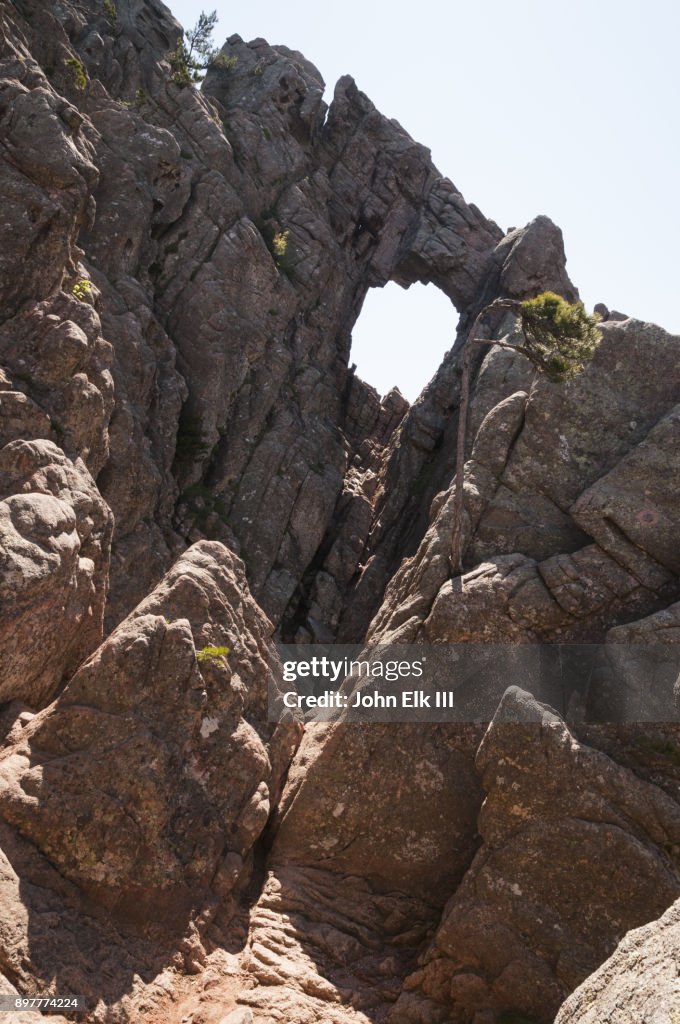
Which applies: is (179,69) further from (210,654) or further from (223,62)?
(210,654)

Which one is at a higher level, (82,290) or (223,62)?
(223,62)

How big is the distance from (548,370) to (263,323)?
1010 inches

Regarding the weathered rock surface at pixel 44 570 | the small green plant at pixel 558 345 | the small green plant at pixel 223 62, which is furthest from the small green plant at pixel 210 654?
the small green plant at pixel 223 62

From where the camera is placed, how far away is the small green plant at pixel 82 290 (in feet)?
98.1

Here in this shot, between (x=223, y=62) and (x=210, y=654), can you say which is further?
(x=223, y=62)

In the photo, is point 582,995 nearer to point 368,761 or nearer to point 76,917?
point 76,917

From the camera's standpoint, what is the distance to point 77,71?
39.4m

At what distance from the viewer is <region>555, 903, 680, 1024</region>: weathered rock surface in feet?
22.1

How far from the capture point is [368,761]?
2148 centimetres

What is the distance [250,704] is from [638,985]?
15.0 metres

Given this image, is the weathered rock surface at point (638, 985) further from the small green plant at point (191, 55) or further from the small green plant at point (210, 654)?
the small green plant at point (191, 55)

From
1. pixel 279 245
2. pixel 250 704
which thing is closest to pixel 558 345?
pixel 250 704

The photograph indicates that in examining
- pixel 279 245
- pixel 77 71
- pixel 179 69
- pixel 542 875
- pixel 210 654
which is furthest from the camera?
pixel 279 245

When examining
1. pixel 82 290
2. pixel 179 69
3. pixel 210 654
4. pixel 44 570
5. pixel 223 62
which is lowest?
pixel 210 654
